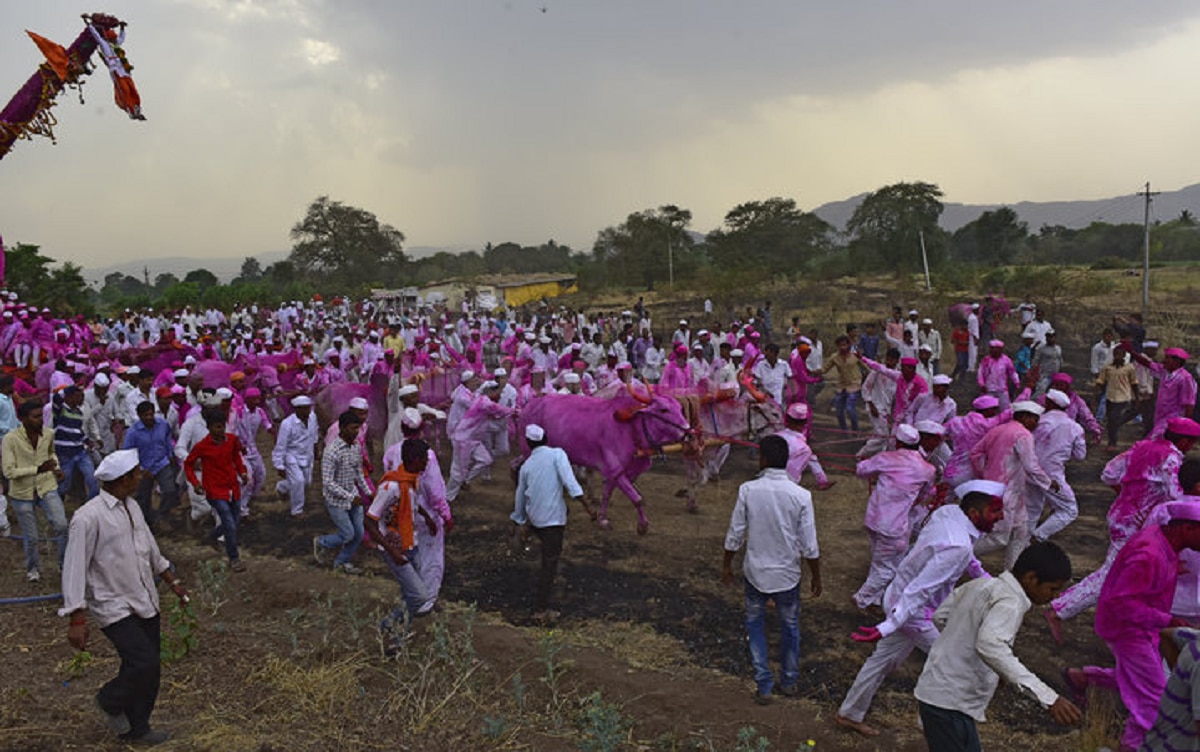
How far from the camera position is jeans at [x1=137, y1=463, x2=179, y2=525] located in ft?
28.1

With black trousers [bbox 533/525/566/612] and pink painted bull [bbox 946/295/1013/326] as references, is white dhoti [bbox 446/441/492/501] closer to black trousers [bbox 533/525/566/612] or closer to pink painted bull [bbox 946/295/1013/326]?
black trousers [bbox 533/525/566/612]

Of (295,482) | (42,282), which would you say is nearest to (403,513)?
(295,482)

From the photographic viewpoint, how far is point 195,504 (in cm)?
902

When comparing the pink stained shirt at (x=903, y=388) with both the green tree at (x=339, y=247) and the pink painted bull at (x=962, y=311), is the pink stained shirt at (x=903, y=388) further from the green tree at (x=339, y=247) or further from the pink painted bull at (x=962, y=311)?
the green tree at (x=339, y=247)

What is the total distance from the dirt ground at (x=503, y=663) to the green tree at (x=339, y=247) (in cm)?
5834

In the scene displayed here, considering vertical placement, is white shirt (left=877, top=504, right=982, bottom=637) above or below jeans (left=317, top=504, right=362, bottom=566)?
above

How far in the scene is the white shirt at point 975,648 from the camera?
11.3ft

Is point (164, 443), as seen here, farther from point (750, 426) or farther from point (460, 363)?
point (750, 426)

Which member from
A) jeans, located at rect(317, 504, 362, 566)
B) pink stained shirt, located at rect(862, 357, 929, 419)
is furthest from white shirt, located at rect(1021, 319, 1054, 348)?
jeans, located at rect(317, 504, 362, 566)

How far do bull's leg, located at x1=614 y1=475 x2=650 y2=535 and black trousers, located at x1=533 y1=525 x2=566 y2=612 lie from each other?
6.39 feet

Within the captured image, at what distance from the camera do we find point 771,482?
16.7 ft

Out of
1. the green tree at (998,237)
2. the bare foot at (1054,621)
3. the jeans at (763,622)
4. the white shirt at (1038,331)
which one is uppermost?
the green tree at (998,237)

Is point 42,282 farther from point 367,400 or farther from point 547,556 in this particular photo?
point 547,556

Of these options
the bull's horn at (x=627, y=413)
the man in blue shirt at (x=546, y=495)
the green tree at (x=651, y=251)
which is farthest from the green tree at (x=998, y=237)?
the man in blue shirt at (x=546, y=495)
